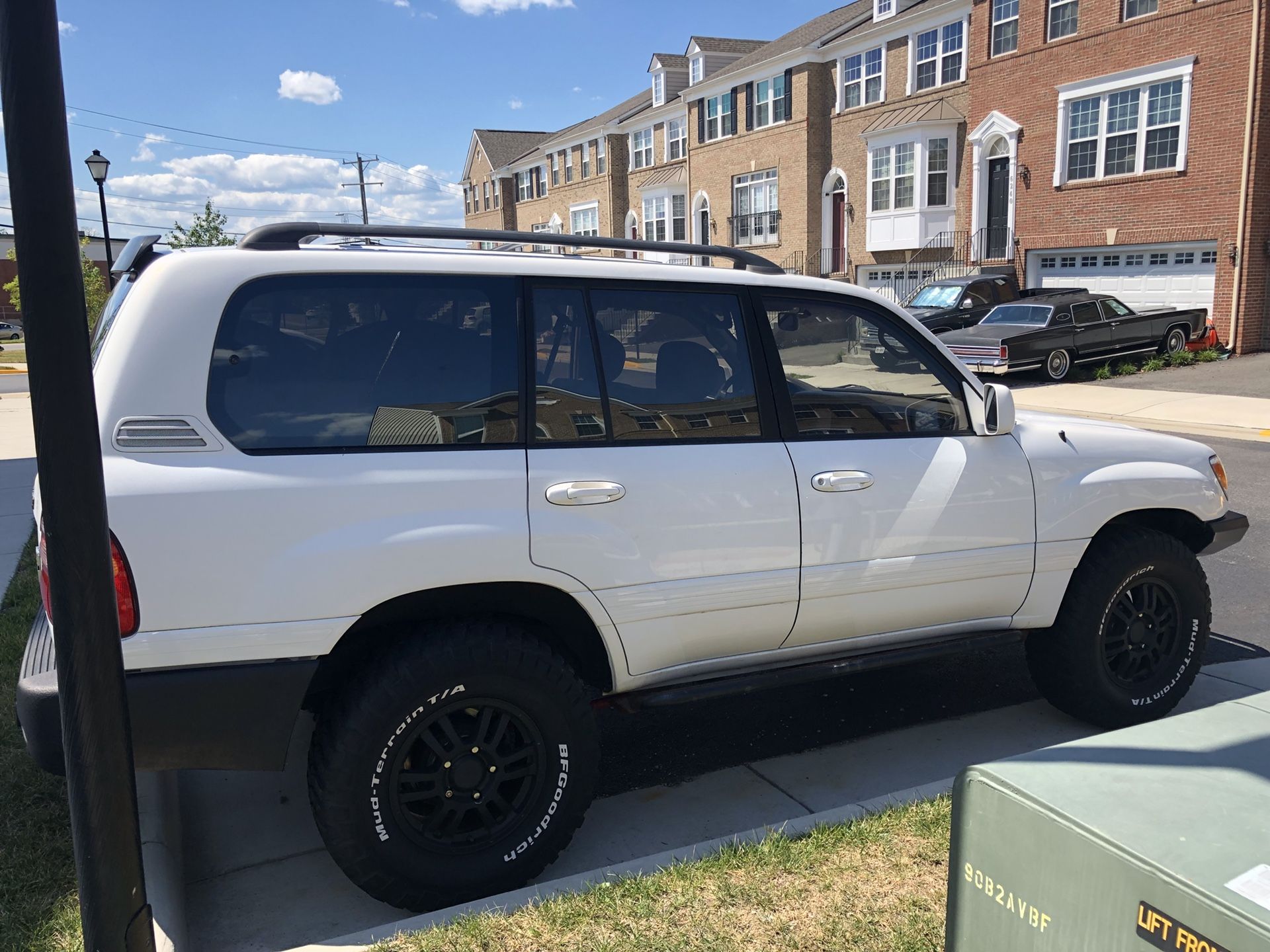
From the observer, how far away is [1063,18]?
78.2 feet

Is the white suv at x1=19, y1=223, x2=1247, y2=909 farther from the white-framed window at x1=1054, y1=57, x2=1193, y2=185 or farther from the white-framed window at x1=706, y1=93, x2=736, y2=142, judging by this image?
the white-framed window at x1=706, y1=93, x2=736, y2=142

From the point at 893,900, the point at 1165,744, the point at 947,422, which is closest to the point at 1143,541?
the point at 947,422

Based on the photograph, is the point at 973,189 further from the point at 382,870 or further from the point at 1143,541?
the point at 382,870

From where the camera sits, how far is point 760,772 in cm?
424

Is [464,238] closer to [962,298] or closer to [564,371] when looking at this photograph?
[564,371]

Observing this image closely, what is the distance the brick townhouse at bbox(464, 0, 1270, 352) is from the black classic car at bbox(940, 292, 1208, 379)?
5.42 ft

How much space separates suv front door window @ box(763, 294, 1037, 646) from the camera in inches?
146

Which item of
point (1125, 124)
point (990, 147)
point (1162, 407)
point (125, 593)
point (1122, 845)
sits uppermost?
point (990, 147)

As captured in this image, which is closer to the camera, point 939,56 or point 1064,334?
point 1064,334

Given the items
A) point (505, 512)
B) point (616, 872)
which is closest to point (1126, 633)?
point (616, 872)

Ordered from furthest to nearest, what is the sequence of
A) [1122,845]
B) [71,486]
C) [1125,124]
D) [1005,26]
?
[1005,26] < [1125,124] < [71,486] < [1122,845]

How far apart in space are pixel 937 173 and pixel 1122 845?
2897 centimetres

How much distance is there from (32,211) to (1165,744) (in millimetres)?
2429

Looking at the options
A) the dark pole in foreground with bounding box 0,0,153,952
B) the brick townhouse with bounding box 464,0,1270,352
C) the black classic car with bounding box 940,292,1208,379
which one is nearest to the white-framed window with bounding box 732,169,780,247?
the brick townhouse with bounding box 464,0,1270,352
